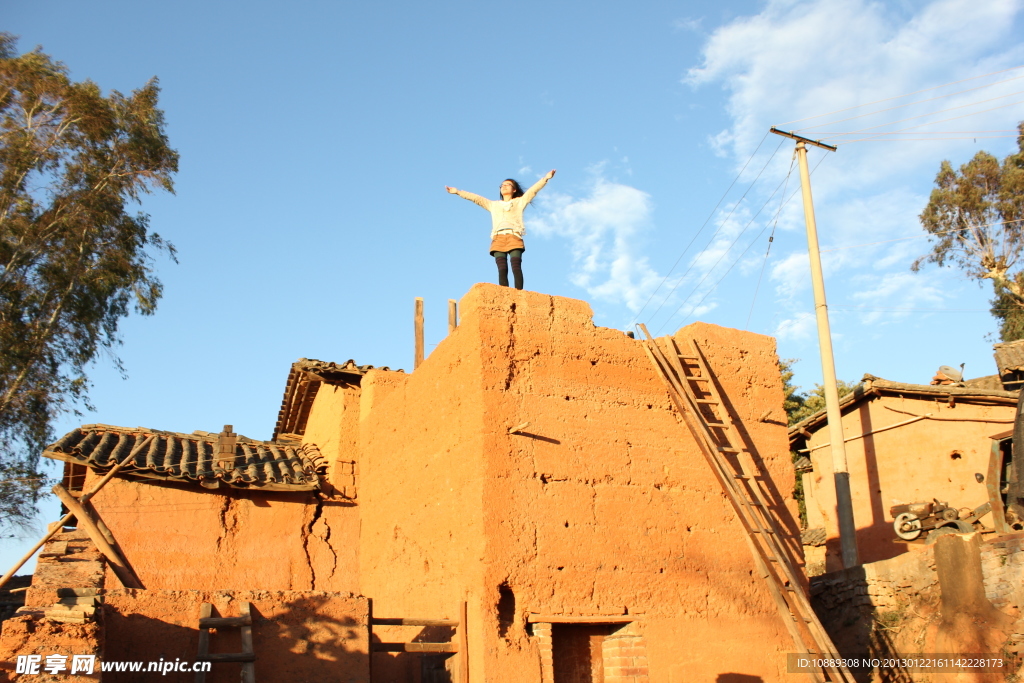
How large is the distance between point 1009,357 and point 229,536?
48.7 feet

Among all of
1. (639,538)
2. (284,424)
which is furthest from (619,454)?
(284,424)

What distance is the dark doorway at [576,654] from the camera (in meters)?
7.68

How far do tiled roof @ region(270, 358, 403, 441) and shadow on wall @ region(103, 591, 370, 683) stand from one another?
4.32 m

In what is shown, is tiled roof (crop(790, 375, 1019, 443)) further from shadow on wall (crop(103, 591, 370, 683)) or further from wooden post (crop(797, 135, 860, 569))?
shadow on wall (crop(103, 591, 370, 683))

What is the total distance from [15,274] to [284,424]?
18.4ft

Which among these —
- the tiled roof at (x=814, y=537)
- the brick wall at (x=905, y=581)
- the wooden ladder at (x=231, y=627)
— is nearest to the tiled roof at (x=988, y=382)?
the tiled roof at (x=814, y=537)

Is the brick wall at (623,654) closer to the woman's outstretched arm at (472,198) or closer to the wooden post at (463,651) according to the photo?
the wooden post at (463,651)

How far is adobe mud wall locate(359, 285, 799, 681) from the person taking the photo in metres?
7.55

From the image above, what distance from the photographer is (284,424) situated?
558 inches

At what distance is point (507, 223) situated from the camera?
984 cm

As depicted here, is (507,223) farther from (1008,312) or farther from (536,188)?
(1008,312)

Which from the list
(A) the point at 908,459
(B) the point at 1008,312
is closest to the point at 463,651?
(A) the point at 908,459

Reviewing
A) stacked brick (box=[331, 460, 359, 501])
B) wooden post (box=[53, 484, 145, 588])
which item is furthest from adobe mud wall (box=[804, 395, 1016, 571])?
wooden post (box=[53, 484, 145, 588])

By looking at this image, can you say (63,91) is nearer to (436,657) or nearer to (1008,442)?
(436,657)
